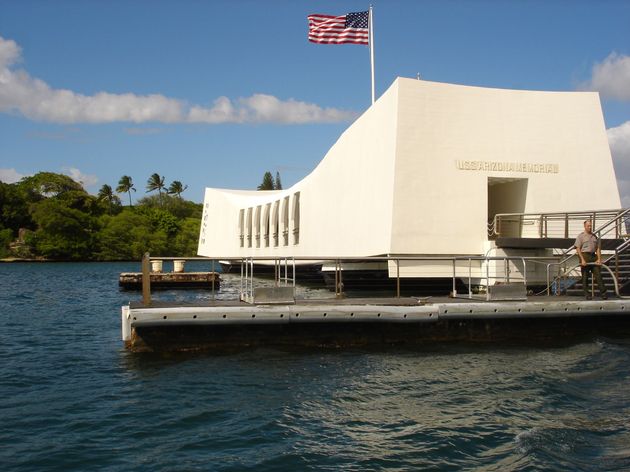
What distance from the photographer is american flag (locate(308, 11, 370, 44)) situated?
23984 mm

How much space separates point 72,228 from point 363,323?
7914 centimetres

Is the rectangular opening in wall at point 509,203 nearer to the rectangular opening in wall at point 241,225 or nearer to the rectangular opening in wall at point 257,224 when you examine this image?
the rectangular opening in wall at point 257,224

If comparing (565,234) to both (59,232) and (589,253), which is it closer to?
(589,253)

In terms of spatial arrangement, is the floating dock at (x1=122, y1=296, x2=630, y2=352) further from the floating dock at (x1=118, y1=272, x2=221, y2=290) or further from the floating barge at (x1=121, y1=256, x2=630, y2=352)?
the floating dock at (x1=118, y1=272, x2=221, y2=290)

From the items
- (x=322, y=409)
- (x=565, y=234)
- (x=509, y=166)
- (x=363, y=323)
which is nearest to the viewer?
(x=322, y=409)

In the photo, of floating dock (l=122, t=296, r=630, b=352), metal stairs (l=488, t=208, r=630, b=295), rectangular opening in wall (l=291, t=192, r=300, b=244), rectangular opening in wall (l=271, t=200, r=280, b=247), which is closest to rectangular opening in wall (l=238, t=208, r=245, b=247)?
rectangular opening in wall (l=271, t=200, r=280, b=247)

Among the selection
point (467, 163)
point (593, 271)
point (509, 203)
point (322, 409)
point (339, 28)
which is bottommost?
point (322, 409)

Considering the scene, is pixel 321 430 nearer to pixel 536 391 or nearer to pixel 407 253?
pixel 536 391

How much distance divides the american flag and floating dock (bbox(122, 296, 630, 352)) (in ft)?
44.1

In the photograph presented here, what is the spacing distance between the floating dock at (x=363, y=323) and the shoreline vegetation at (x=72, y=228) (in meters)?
75.9

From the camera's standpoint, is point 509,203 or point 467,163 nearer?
point 467,163

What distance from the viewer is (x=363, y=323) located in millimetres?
12164

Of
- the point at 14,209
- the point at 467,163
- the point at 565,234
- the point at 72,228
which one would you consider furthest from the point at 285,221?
the point at 14,209

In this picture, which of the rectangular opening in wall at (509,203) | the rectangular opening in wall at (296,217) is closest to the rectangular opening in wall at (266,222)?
the rectangular opening in wall at (296,217)
